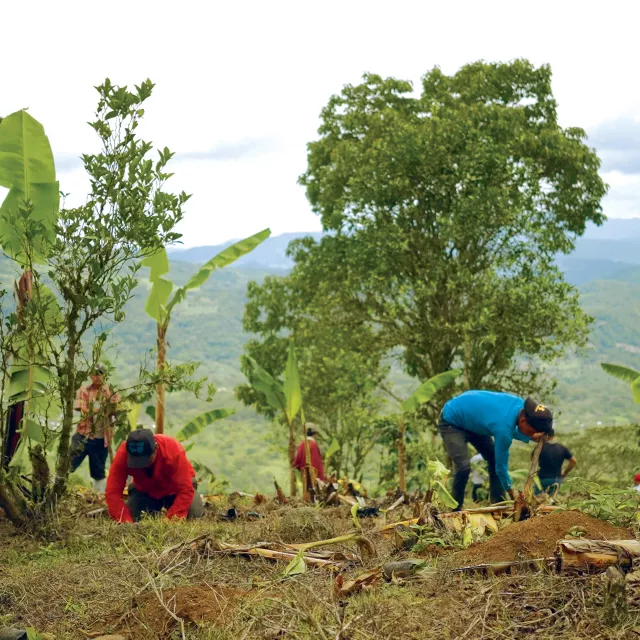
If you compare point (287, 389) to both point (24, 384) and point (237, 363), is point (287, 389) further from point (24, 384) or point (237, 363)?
point (237, 363)

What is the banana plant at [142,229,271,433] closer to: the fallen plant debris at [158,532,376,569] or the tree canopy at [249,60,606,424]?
the fallen plant debris at [158,532,376,569]

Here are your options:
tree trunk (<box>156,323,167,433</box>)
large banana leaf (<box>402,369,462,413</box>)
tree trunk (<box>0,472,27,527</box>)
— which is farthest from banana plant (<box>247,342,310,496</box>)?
tree trunk (<box>0,472,27,527</box>)

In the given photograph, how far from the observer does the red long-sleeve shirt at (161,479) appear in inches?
287

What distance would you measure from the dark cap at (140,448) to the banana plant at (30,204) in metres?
0.80

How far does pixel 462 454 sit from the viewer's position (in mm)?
8000

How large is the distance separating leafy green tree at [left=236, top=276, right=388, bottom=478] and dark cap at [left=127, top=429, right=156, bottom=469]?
8.39 meters

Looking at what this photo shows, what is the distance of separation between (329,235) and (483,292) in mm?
4777

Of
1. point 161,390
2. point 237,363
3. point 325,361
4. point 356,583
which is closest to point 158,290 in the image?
point 161,390

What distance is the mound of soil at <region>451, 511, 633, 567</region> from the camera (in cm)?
448

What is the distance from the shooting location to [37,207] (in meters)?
7.05

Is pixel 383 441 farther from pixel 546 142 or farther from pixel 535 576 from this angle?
pixel 546 142

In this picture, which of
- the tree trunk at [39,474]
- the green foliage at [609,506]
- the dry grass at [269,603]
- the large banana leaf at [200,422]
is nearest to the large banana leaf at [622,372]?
the green foliage at [609,506]

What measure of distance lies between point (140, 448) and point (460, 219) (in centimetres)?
1101

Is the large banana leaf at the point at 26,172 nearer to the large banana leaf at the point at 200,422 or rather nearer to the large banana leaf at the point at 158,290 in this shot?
the large banana leaf at the point at 158,290
